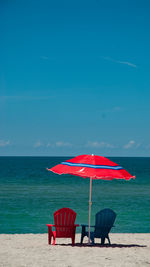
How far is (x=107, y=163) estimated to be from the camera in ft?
27.8

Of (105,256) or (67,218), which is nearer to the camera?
(105,256)

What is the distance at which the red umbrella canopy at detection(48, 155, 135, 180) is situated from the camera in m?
8.09

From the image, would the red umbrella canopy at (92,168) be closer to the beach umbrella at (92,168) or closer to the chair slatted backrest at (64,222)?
the beach umbrella at (92,168)

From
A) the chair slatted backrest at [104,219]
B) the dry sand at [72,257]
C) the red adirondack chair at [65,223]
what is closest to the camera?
the dry sand at [72,257]

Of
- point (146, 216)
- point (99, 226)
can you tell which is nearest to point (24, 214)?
point (146, 216)

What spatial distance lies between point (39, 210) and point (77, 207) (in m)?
3.03

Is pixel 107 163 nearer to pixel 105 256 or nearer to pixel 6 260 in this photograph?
pixel 105 256

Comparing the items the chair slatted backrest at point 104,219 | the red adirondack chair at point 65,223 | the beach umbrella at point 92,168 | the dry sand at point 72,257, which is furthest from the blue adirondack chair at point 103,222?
the beach umbrella at point 92,168

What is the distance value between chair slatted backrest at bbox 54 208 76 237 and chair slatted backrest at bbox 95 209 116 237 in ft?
2.03

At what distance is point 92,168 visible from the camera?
323 inches

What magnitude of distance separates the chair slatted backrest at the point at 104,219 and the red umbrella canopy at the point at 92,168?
1245mm

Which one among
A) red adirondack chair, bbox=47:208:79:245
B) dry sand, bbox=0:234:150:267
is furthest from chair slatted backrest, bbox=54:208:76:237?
dry sand, bbox=0:234:150:267

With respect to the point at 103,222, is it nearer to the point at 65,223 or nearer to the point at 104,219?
the point at 104,219

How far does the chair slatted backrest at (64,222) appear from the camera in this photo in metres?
9.01
